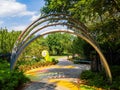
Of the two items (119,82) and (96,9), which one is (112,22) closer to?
(96,9)

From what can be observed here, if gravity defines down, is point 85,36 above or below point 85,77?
above

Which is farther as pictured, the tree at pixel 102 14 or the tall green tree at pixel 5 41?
the tall green tree at pixel 5 41

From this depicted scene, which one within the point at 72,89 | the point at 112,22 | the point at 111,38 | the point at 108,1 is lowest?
the point at 72,89

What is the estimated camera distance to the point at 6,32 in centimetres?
3156

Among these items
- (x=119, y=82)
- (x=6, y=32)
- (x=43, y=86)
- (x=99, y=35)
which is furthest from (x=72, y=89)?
(x=6, y=32)

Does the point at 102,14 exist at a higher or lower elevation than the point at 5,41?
higher

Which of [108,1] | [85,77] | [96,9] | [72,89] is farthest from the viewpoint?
[85,77]

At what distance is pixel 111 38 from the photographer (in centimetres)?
1827

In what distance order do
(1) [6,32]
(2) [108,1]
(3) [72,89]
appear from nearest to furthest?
(3) [72,89] → (2) [108,1] → (1) [6,32]

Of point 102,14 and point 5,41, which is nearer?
point 102,14

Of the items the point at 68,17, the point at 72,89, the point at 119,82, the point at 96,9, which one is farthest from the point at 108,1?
the point at 72,89

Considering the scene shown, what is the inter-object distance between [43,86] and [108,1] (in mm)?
7109

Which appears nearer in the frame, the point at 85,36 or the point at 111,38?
the point at 85,36

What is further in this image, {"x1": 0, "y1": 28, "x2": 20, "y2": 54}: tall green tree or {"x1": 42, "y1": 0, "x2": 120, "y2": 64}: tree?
{"x1": 0, "y1": 28, "x2": 20, "y2": 54}: tall green tree
